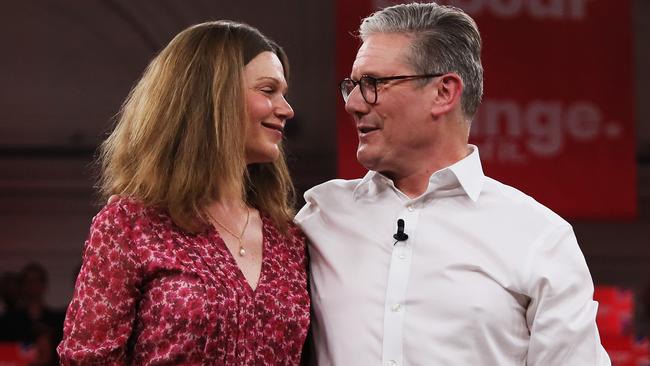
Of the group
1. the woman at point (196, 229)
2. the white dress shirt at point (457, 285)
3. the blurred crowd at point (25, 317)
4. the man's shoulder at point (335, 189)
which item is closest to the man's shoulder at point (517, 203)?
the white dress shirt at point (457, 285)

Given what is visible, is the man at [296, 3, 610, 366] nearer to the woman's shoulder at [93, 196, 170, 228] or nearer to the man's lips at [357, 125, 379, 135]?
the man's lips at [357, 125, 379, 135]

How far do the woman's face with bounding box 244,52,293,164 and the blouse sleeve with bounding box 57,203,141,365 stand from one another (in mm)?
320

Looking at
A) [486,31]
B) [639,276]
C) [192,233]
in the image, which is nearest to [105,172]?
[192,233]

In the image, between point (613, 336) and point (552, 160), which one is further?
point (613, 336)

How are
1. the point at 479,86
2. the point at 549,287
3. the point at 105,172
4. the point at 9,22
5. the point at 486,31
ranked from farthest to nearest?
1. the point at 9,22
2. the point at 486,31
3. the point at 479,86
4. the point at 105,172
5. the point at 549,287

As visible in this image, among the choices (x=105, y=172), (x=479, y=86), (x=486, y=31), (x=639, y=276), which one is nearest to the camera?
(x=105, y=172)

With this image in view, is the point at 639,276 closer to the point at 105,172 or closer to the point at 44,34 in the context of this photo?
the point at 44,34

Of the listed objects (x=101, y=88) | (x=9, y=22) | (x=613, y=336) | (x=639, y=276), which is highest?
(x=9, y=22)

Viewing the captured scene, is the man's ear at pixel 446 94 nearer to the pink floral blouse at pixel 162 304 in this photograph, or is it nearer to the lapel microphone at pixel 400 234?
the lapel microphone at pixel 400 234

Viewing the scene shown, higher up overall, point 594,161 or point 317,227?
point 317,227

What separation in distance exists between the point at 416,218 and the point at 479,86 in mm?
337

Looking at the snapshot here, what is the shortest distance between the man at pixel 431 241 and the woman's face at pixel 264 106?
0.16m

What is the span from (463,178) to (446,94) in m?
0.18

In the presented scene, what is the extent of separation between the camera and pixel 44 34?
260 inches
